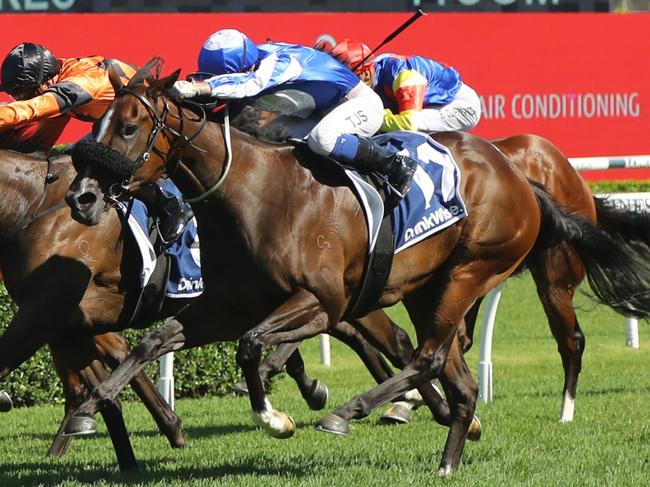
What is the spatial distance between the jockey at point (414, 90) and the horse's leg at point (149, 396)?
175cm

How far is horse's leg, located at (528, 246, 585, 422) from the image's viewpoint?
692cm

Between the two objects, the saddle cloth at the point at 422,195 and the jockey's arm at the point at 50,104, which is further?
the jockey's arm at the point at 50,104

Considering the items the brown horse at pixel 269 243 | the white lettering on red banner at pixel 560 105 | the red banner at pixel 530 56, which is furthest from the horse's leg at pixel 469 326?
the white lettering on red banner at pixel 560 105

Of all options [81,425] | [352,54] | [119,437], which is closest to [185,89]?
[81,425]

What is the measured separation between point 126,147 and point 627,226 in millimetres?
2909

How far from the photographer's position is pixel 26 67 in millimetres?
5828

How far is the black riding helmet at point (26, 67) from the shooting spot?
19.1 ft

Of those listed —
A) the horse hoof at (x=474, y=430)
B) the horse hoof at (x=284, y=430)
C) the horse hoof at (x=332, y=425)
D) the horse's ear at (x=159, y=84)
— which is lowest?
the horse hoof at (x=474, y=430)

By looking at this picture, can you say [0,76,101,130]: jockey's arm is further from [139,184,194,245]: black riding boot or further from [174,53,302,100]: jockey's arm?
[174,53,302,100]: jockey's arm

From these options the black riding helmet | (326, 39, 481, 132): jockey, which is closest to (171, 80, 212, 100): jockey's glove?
the black riding helmet

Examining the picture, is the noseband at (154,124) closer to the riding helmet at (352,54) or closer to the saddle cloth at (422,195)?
the saddle cloth at (422,195)

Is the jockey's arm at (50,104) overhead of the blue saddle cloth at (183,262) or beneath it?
overhead

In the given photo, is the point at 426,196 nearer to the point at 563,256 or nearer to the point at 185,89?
the point at 185,89

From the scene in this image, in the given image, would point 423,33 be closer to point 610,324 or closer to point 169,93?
point 610,324
